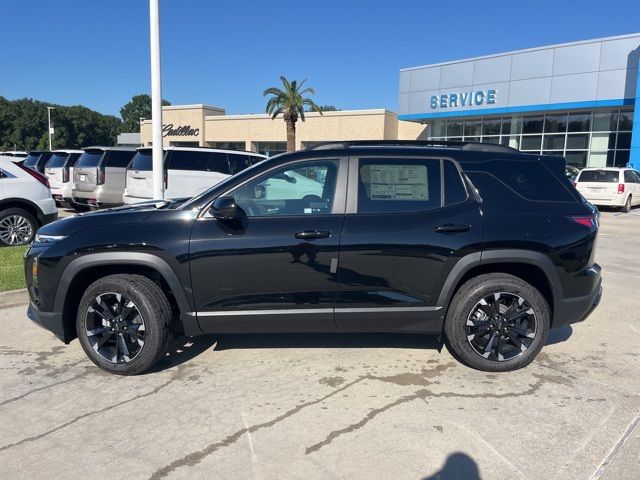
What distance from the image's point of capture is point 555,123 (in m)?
28.8

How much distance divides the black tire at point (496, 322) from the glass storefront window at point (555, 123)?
2775 cm

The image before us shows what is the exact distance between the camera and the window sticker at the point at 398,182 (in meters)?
4.16

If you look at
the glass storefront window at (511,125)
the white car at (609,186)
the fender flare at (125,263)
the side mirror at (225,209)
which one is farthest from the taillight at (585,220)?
the glass storefront window at (511,125)

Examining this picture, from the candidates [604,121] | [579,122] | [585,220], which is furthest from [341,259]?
A: [579,122]

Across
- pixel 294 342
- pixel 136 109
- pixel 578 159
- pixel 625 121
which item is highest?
pixel 136 109

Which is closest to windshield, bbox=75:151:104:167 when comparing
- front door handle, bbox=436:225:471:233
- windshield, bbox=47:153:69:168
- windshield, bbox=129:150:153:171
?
windshield, bbox=47:153:69:168

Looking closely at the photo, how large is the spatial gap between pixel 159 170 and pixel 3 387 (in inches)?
196

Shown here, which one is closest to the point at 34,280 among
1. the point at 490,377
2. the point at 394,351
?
the point at 394,351

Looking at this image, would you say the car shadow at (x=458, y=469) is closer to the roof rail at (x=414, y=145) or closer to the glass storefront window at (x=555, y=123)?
the roof rail at (x=414, y=145)

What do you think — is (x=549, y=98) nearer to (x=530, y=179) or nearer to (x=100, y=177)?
(x=100, y=177)

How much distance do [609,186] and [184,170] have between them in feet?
49.6

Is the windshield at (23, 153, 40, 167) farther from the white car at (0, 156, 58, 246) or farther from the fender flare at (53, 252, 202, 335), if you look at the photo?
the fender flare at (53, 252, 202, 335)

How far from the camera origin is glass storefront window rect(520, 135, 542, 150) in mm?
29438

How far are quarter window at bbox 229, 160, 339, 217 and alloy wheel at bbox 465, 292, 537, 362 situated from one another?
59.4 inches
